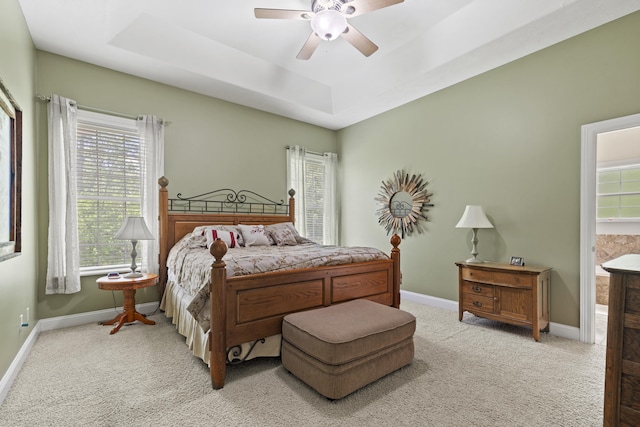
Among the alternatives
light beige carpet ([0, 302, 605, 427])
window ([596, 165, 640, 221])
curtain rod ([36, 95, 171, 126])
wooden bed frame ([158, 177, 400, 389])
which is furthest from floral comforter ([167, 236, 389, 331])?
window ([596, 165, 640, 221])

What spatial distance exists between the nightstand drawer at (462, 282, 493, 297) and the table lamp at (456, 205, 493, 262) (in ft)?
1.00

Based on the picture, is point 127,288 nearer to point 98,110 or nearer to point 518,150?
point 98,110

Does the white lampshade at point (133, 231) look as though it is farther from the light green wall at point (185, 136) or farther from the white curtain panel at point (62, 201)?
the light green wall at point (185, 136)

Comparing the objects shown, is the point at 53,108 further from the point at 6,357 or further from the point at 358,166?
the point at 358,166

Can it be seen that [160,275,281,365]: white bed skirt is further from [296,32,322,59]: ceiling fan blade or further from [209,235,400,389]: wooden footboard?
[296,32,322,59]: ceiling fan blade

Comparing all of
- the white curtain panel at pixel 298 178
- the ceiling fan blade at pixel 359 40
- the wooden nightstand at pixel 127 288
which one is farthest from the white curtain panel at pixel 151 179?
the ceiling fan blade at pixel 359 40

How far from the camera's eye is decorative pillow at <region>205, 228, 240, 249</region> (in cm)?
356

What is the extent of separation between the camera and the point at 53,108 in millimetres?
3230

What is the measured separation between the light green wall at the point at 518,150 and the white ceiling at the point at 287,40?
9.5 inches

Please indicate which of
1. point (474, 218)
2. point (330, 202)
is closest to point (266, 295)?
point (474, 218)

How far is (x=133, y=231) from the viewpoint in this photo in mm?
3266

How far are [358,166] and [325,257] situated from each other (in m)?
3.07

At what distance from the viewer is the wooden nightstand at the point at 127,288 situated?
3.06 metres

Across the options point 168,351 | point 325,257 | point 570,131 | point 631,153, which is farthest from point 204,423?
point 631,153
